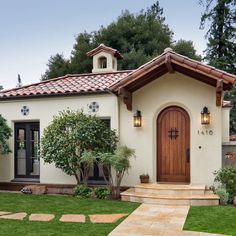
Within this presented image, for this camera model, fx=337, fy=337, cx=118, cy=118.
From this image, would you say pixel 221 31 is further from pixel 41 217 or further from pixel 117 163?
pixel 41 217

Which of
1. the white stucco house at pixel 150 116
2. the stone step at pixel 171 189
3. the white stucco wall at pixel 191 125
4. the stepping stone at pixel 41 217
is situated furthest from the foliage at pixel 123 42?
the stepping stone at pixel 41 217

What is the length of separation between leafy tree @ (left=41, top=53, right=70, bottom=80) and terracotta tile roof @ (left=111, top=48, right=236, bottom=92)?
21.3 meters

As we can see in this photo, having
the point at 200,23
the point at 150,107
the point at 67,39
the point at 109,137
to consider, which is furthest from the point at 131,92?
the point at 67,39

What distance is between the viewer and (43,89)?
46.7 feet

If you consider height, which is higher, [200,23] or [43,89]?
[200,23]

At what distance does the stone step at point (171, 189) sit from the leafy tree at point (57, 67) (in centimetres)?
2281

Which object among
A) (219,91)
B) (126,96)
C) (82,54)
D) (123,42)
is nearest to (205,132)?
→ (219,91)

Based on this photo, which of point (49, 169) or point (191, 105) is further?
point (49, 169)


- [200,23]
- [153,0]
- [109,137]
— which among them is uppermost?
[153,0]

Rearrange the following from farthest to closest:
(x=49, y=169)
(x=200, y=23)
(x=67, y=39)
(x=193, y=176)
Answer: (x=67, y=39) → (x=200, y=23) → (x=49, y=169) → (x=193, y=176)

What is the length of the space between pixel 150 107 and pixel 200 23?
1793cm

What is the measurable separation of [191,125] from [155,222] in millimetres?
4812

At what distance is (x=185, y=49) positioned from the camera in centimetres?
3250

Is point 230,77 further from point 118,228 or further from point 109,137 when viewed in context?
point 118,228
